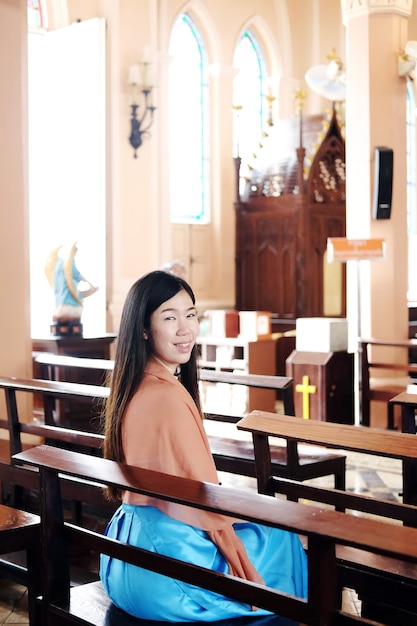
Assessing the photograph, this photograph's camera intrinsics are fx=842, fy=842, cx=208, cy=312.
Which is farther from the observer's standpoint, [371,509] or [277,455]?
[277,455]

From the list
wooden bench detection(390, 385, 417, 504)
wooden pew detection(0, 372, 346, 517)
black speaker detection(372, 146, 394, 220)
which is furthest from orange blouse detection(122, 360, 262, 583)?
black speaker detection(372, 146, 394, 220)

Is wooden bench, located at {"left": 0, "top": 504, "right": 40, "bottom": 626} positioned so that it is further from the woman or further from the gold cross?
the gold cross

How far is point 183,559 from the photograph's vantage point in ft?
7.04

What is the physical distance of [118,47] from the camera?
9820 mm

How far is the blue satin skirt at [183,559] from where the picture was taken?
210cm

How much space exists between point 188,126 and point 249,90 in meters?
1.44

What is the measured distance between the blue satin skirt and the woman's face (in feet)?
1.43

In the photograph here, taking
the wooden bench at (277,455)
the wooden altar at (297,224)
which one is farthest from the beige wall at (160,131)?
the wooden bench at (277,455)

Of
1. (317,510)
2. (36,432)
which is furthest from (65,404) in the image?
(317,510)

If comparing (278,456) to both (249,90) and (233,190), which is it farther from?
(249,90)

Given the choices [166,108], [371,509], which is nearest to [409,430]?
[371,509]

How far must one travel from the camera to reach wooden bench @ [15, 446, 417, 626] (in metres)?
1.70

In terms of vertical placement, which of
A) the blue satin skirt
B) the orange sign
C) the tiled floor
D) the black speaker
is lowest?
the tiled floor

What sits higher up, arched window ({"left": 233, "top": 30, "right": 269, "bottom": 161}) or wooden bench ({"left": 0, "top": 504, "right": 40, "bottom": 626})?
arched window ({"left": 233, "top": 30, "right": 269, "bottom": 161})
